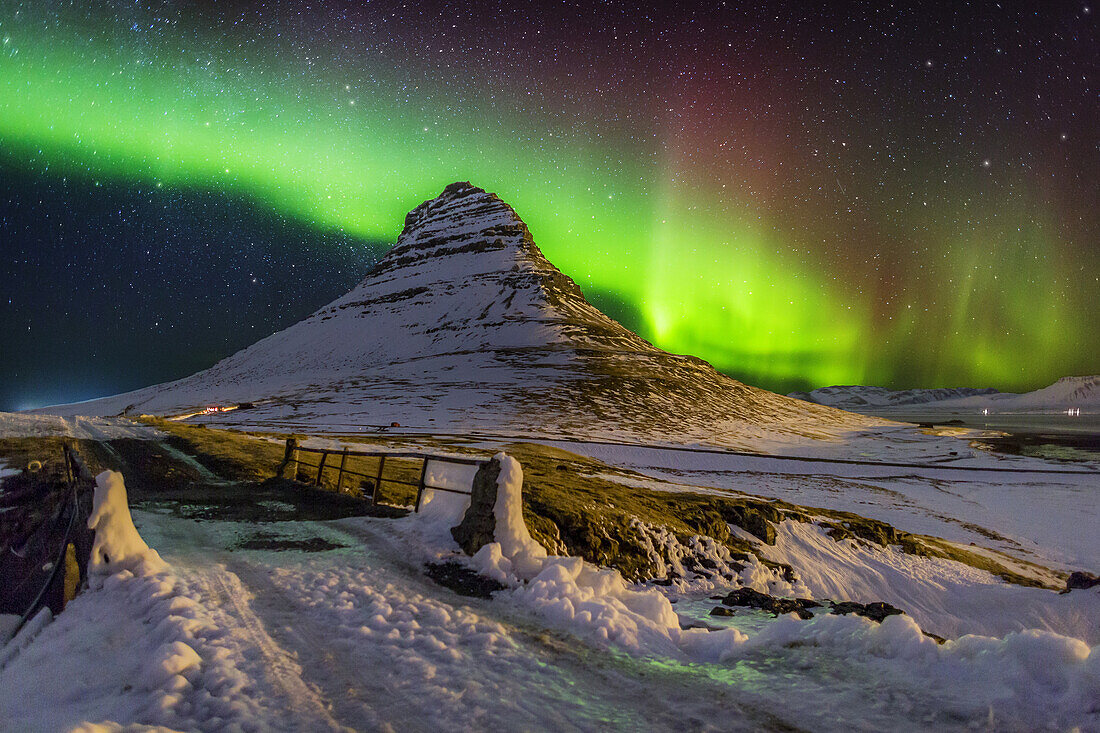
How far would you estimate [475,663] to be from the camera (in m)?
5.61

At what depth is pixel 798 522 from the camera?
66.2ft

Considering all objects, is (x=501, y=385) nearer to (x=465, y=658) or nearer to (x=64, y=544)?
(x=64, y=544)

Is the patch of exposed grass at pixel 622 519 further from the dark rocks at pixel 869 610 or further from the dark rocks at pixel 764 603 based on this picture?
the dark rocks at pixel 869 610

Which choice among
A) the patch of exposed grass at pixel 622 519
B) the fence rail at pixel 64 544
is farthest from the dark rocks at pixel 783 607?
the fence rail at pixel 64 544

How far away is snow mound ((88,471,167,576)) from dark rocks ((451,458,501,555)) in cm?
A: 454

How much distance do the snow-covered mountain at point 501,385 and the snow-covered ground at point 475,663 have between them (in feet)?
208

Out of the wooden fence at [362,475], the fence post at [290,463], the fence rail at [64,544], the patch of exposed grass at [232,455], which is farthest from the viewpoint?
the patch of exposed grass at [232,455]

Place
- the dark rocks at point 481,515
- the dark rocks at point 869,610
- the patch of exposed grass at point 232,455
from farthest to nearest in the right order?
the patch of exposed grass at point 232,455 < the dark rocks at point 869,610 < the dark rocks at point 481,515

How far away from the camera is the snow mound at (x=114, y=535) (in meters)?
7.24

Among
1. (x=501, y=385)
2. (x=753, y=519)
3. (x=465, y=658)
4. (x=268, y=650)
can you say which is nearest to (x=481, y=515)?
(x=465, y=658)

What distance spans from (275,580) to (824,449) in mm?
81000

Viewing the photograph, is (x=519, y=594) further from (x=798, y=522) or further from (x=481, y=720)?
(x=798, y=522)

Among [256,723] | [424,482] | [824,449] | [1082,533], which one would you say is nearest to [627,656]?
[256,723]

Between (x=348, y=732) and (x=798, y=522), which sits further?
(x=798, y=522)
